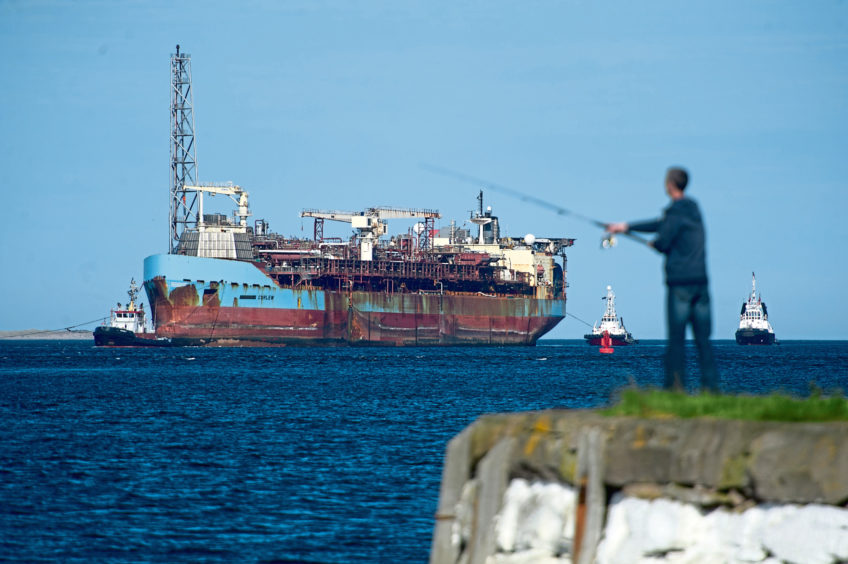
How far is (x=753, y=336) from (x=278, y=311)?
204 ft

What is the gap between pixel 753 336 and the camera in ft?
398

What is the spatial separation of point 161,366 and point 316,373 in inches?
469

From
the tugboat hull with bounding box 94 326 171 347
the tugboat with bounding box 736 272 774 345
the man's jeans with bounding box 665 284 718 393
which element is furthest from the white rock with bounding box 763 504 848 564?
the tugboat with bounding box 736 272 774 345

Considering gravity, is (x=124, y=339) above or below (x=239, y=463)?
above

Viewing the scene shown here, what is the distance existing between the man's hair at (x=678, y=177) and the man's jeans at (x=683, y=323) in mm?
546

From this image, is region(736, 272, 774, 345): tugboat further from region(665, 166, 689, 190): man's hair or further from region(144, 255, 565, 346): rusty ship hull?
region(665, 166, 689, 190): man's hair

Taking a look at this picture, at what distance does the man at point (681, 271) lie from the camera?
228 inches

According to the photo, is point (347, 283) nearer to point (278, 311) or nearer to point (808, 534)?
point (278, 311)

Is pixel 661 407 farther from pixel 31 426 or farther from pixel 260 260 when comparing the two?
pixel 260 260

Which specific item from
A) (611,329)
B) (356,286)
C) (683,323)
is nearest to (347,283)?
(356,286)

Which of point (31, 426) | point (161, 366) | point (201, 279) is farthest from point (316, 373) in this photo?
point (201, 279)

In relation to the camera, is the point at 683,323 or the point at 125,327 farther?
the point at 125,327

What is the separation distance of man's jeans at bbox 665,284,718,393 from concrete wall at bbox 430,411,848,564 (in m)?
0.70

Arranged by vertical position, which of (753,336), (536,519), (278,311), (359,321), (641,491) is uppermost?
(278,311)
